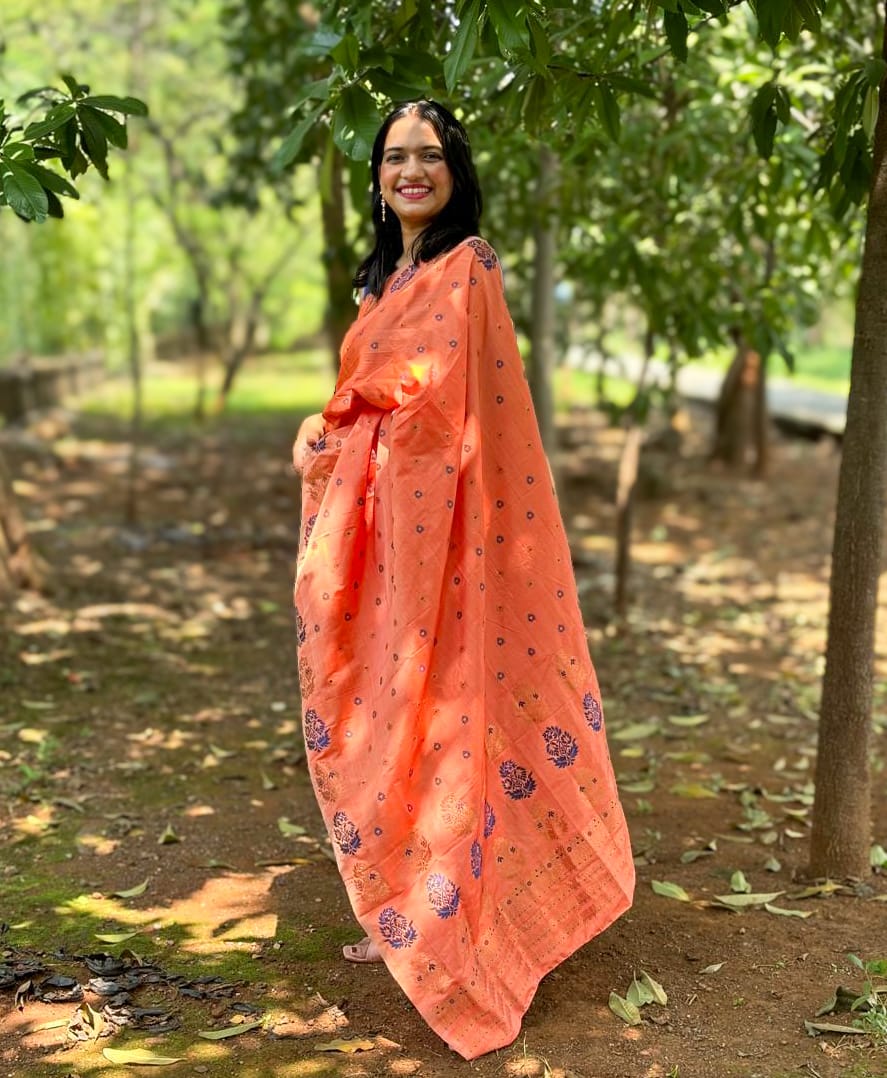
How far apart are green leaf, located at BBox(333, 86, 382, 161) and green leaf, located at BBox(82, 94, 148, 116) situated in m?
0.53

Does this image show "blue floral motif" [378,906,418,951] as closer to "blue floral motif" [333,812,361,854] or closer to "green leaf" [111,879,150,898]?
"blue floral motif" [333,812,361,854]

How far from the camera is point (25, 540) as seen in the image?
22.2 feet

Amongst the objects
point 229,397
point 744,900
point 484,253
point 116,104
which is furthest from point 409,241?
point 229,397

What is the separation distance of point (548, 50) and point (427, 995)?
80.0 inches

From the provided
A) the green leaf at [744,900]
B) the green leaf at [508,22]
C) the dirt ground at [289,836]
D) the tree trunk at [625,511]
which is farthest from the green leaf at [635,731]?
the green leaf at [508,22]

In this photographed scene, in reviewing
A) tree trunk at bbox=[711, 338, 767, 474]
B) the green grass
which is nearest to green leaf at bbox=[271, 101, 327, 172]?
tree trunk at bbox=[711, 338, 767, 474]

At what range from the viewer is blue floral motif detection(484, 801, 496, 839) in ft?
9.83

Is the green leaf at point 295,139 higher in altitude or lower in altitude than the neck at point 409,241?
higher

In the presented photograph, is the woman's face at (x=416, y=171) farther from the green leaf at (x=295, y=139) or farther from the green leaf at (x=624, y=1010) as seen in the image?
the green leaf at (x=624, y=1010)

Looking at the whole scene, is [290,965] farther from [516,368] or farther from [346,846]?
[516,368]

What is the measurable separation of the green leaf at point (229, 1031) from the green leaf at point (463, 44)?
2.02 meters

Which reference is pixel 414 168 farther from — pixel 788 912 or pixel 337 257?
pixel 337 257

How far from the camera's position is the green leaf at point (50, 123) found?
324cm

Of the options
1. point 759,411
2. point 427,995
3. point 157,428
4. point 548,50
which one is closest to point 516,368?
point 548,50
